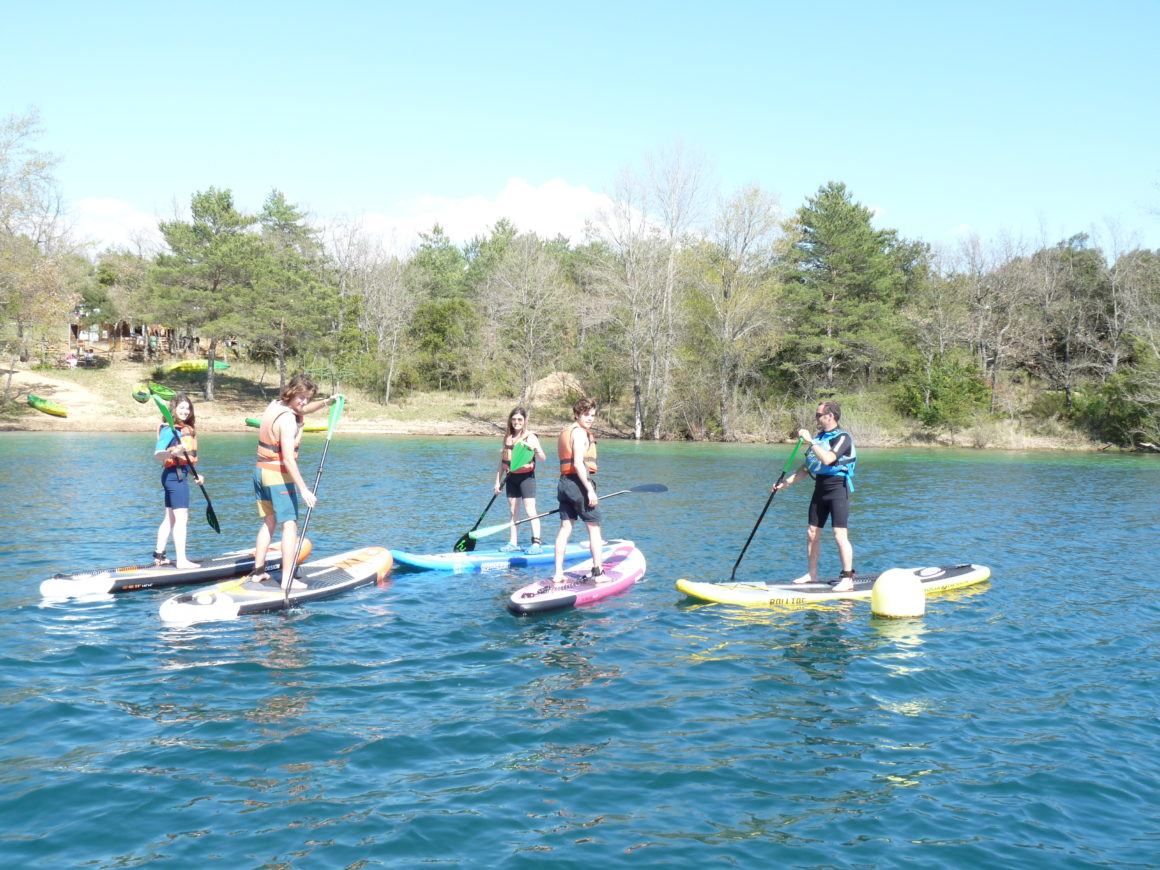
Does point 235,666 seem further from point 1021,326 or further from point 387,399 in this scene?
point 1021,326

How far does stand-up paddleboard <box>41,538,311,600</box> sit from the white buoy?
6.48m

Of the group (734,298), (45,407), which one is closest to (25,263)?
(45,407)

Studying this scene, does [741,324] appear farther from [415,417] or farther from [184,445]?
[184,445]

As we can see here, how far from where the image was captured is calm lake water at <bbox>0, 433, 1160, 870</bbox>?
4.75 m

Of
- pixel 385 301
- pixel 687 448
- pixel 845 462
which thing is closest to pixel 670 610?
pixel 845 462

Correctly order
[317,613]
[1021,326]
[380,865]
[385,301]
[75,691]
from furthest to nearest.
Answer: [385,301]
[1021,326]
[317,613]
[75,691]
[380,865]

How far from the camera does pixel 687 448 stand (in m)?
36.6

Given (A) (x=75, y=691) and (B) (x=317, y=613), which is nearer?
(A) (x=75, y=691)

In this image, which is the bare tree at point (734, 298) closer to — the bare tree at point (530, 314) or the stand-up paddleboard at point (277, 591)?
the bare tree at point (530, 314)

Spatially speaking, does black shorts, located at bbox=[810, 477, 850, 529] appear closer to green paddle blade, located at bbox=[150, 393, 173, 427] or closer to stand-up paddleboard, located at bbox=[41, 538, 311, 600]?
stand-up paddleboard, located at bbox=[41, 538, 311, 600]

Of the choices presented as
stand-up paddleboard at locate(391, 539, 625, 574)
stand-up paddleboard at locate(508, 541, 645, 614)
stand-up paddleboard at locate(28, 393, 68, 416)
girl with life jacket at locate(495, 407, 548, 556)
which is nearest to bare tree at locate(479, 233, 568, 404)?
stand-up paddleboard at locate(28, 393, 68, 416)

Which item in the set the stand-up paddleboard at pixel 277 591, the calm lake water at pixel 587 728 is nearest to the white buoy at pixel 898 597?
the calm lake water at pixel 587 728

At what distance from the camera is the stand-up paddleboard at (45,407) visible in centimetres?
3797

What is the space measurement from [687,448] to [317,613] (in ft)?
93.3
